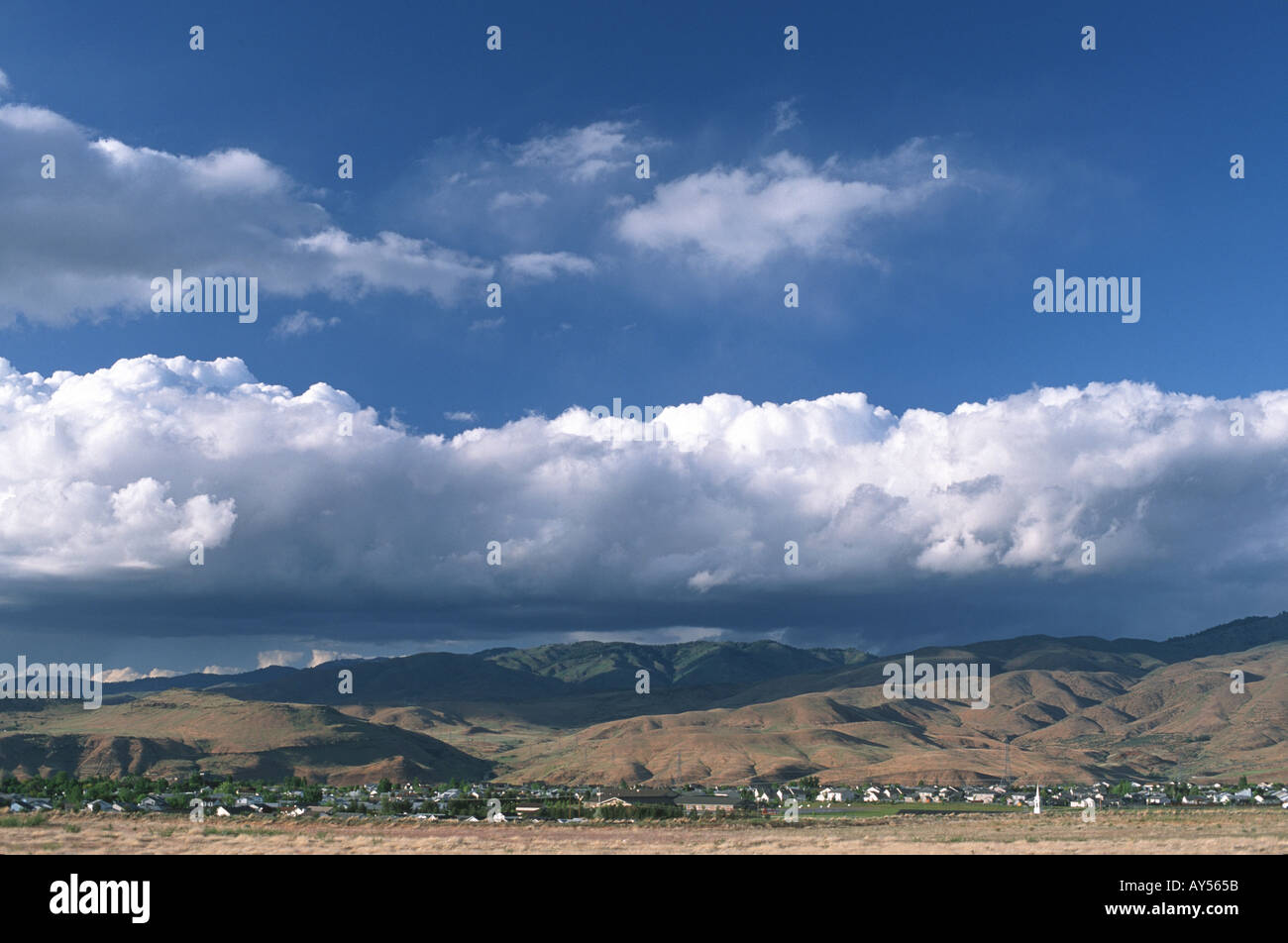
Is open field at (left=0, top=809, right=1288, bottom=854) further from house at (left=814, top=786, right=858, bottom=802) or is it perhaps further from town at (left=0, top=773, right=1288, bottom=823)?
house at (left=814, top=786, right=858, bottom=802)

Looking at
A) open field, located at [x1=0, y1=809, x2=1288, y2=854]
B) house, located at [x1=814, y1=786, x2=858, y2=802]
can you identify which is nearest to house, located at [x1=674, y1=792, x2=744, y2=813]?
house, located at [x1=814, y1=786, x2=858, y2=802]

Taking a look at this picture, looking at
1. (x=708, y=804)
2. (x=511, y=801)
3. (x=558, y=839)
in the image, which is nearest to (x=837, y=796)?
(x=708, y=804)

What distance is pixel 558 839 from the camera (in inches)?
2275

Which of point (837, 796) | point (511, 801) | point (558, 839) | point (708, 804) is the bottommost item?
point (837, 796)

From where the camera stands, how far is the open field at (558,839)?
48438mm

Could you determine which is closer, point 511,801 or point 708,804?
point 708,804

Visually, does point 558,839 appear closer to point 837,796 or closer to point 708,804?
point 708,804

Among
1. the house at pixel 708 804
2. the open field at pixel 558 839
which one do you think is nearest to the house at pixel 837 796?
the house at pixel 708 804

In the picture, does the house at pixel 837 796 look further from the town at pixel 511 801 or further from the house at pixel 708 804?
the house at pixel 708 804

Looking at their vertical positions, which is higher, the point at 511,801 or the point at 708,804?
the point at 511,801

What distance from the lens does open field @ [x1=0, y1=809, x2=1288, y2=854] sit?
159ft
